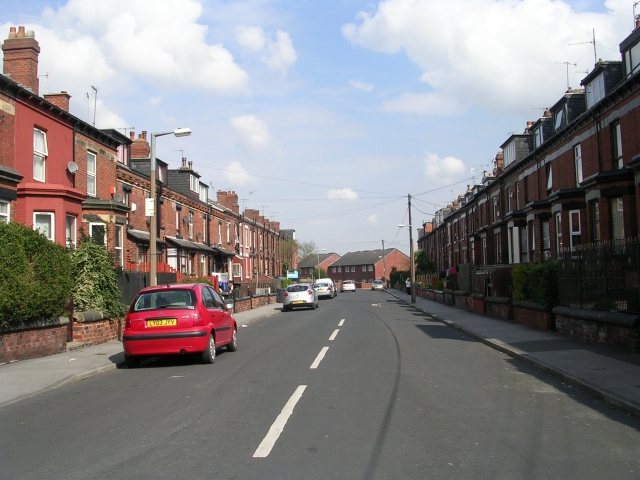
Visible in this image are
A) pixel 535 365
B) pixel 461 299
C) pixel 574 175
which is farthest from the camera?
pixel 461 299

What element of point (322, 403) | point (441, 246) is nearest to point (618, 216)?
point (322, 403)

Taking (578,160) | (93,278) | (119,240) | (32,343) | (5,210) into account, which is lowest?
(32,343)

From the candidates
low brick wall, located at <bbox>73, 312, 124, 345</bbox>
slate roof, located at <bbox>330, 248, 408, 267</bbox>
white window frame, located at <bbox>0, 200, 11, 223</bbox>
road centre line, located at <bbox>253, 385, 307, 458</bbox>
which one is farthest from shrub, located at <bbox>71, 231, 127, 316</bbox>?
slate roof, located at <bbox>330, 248, 408, 267</bbox>

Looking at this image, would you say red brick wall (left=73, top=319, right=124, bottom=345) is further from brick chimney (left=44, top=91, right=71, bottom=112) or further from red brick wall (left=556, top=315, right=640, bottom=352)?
red brick wall (left=556, top=315, right=640, bottom=352)

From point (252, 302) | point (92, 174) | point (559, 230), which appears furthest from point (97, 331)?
point (559, 230)

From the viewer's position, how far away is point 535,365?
440 inches

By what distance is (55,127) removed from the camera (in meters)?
20.8

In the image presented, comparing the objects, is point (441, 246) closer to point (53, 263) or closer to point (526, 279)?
point (526, 279)

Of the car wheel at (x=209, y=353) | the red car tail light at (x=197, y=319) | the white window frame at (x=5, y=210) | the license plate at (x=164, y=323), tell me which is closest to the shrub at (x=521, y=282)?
the car wheel at (x=209, y=353)

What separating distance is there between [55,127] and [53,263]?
8963mm

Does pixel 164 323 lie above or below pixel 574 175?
below

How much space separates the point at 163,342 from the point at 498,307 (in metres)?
14.7

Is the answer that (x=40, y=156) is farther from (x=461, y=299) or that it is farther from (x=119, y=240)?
(x=461, y=299)

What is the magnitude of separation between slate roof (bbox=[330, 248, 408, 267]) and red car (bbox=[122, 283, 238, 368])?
11061 cm
